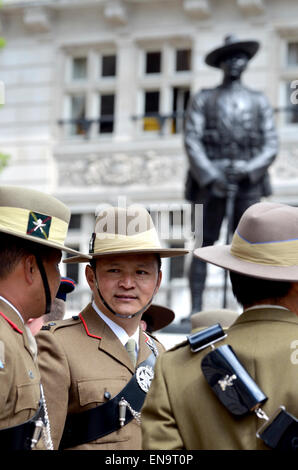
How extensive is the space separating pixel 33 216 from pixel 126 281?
69 centimetres

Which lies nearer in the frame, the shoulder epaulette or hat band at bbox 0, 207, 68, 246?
hat band at bbox 0, 207, 68, 246

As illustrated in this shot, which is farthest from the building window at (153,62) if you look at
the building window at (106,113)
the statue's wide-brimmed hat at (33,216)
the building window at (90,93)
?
the statue's wide-brimmed hat at (33,216)

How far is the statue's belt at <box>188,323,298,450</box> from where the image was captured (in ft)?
6.40

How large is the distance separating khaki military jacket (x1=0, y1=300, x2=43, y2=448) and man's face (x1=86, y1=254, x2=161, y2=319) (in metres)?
0.73

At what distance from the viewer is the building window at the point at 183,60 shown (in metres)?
17.5

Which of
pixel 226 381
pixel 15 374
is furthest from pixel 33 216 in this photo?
pixel 226 381

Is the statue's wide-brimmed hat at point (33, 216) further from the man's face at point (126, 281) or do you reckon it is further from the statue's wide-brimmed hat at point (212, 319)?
the statue's wide-brimmed hat at point (212, 319)

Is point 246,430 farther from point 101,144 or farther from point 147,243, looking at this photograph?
point 101,144

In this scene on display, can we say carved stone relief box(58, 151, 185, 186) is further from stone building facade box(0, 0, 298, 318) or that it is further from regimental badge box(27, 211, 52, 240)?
regimental badge box(27, 211, 52, 240)

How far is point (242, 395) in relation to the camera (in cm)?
202

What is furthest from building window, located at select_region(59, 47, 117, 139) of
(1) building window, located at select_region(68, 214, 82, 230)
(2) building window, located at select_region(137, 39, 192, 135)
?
(1) building window, located at select_region(68, 214, 82, 230)

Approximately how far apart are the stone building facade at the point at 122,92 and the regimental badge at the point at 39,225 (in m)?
12.9

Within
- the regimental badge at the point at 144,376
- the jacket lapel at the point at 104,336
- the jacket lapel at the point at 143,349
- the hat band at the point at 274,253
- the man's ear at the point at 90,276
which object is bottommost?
the regimental badge at the point at 144,376
